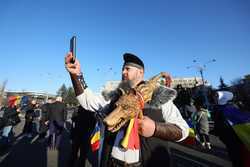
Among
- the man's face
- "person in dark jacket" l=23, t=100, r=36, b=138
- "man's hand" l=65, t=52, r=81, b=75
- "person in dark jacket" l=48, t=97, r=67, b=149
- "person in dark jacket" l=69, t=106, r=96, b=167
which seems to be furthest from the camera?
"person in dark jacket" l=23, t=100, r=36, b=138

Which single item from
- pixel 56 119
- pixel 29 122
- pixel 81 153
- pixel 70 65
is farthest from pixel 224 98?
pixel 29 122

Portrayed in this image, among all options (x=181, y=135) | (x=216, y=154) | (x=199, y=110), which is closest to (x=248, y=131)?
(x=181, y=135)

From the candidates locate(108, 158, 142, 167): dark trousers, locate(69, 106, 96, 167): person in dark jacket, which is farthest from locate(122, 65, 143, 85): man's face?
locate(69, 106, 96, 167): person in dark jacket

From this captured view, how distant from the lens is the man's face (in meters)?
2.29

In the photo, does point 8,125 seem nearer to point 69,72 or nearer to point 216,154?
point 69,72

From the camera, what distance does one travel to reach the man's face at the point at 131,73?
2293 mm

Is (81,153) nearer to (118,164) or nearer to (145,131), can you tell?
(118,164)

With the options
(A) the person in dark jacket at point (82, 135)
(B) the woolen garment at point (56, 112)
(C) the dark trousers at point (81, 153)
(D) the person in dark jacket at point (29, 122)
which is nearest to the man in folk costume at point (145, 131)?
(A) the person in dark jacket at point (82, 135)

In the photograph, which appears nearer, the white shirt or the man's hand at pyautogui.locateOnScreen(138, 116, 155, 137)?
the man's hand at pyautogui.locateOnScreen(138, 116, 155, 137)

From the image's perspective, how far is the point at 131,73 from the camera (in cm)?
232

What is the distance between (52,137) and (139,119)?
7979 millimetres

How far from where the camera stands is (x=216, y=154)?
7.25 meters

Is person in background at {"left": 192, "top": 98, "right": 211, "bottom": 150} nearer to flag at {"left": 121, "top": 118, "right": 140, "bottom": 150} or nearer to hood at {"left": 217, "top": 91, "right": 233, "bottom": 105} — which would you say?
hood at {"left": 217, "top": 91, "right": 233, "bottom": 105}

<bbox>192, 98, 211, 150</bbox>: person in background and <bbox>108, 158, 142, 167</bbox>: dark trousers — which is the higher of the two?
<bbox>108, 158, 142, 167</bbox>: dark trousers
